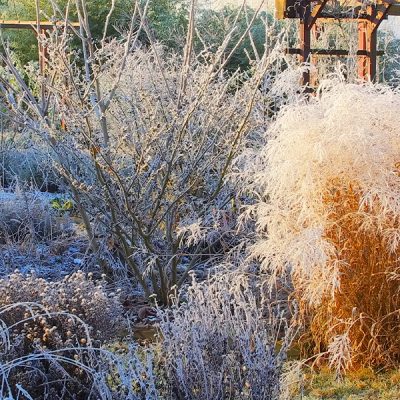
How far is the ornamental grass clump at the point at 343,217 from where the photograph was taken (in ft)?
11.9

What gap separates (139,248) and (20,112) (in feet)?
3.65

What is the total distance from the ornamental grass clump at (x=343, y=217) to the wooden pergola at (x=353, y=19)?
12.4ft

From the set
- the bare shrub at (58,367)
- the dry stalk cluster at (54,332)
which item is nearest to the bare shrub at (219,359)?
the bare shrub at (58,367)

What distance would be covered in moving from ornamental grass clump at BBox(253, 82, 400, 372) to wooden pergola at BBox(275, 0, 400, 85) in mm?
3794

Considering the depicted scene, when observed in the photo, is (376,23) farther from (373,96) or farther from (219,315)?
(219,315)

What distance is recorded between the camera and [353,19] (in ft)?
29.3

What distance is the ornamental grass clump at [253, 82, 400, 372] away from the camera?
11.9 ft

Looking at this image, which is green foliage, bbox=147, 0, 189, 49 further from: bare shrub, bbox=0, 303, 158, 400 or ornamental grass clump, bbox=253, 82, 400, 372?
bare shrub, bbox=0, 303, 158, 400

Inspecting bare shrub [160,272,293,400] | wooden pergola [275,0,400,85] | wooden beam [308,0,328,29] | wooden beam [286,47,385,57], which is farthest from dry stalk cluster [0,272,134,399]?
wooden beam [308,0,328,29]

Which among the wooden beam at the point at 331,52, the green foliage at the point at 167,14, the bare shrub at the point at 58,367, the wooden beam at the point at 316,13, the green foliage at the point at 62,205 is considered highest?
the wooden beam at the point at 316,13

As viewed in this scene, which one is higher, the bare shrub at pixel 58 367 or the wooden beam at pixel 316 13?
the wooden beam at pixel 316 13

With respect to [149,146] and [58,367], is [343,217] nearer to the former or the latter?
[149,146]

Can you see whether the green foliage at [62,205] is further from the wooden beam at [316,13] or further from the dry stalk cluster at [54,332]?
the dry stalk cluster at [54,332]

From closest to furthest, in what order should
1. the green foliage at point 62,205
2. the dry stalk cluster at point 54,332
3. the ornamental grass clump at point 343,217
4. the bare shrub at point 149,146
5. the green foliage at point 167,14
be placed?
the dry stalk cluster at point 54,332
the ornamental grass clump at point 343,217
the bare shrub at point 149,146
the green foliage at point 62,205
the green foliage at point 167,14
